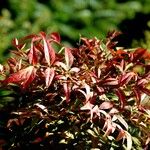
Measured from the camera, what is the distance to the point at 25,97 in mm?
2434

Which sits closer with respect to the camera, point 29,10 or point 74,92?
point 74,92

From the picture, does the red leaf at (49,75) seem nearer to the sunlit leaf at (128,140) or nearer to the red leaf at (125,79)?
the red leaf at (125,79)

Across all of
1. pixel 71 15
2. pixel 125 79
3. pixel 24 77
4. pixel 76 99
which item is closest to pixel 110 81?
pixel 125 79

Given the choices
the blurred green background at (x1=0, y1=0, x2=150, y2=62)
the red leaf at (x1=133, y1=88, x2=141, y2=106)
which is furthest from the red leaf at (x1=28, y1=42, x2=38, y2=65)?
the blurred green background at (x1=0, y1=0, x2=150, y2=62)

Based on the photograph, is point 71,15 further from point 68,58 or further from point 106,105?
point 106,105

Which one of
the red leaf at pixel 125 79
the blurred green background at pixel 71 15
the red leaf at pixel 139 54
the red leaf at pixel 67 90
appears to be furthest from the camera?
the blurred green background at pixel 71 15

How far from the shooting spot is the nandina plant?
2.17 metres

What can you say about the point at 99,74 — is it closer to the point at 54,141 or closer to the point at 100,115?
the point at 100,115

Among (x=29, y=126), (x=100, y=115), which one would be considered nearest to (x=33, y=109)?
(x=29, y=126)

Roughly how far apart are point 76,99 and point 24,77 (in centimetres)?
29

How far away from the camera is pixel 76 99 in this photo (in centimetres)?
223

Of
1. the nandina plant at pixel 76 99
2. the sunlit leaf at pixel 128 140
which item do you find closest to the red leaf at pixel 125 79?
the nandina plant at pixel 76 99

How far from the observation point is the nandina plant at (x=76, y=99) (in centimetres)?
217

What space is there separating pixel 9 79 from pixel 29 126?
36 cm
